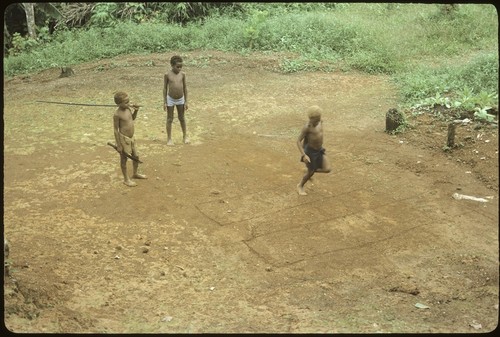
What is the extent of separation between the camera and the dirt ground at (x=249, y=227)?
4449 mm

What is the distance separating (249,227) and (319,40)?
26.6ft

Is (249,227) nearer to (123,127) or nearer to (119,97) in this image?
(123,127)

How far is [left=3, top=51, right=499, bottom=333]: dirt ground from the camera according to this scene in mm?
4449

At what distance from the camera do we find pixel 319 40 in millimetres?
13031

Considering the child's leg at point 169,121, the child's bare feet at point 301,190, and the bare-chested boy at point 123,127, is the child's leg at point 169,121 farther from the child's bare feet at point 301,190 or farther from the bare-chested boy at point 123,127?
the child's bare feet at point 301,190

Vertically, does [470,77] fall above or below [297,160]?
above

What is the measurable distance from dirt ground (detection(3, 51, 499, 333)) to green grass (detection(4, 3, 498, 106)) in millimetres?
2739

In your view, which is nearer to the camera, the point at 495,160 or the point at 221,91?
the point at 495,160

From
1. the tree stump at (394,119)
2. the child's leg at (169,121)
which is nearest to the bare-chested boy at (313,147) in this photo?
the child's leg at (169,121)

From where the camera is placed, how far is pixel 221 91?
10.8m

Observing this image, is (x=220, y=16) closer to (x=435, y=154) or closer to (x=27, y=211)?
(x=435, y=154)

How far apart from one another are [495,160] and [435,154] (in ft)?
2.84

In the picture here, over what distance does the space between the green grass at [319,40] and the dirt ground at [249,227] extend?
2.74 metres

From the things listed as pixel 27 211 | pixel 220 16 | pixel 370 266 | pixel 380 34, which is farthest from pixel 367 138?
pixel 220 16
